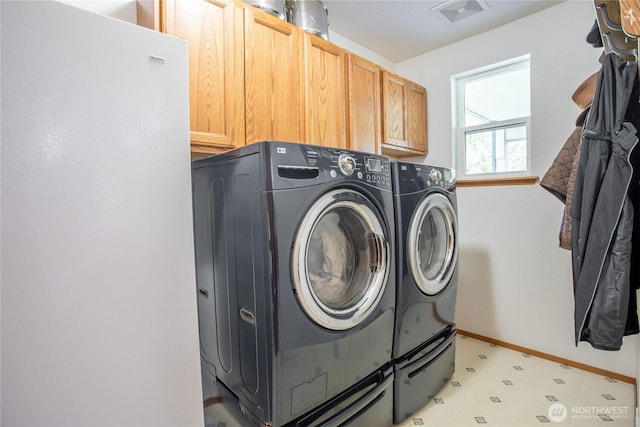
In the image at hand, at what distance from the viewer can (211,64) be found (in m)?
1.53

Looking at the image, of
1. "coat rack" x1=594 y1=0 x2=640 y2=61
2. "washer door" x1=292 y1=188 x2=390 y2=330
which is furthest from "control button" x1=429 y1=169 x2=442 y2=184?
"coat rack" x1=594 y1=0 x2=640 y2=61

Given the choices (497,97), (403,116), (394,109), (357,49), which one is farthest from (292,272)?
(497,97)

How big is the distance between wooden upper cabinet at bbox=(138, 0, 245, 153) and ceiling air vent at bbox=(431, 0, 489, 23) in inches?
59.7

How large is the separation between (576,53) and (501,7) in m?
0.61

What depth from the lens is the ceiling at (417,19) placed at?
2.25 metres

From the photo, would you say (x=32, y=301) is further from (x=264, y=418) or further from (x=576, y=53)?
(x=576, y=53)

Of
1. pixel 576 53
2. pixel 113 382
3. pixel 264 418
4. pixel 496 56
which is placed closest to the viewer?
pixel 113 382

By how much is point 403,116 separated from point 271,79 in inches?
54.5

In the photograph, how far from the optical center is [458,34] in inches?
105

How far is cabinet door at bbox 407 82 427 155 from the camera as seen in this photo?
2809 millimetres

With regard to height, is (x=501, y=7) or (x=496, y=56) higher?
(x=501, y=7)

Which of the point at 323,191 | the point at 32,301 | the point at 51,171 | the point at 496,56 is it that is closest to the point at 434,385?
the point at 323,191

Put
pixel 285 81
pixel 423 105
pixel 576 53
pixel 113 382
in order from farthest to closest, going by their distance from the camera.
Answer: pixel 423 105, pixel 576 53, pixel 285 81, pixel 113 382

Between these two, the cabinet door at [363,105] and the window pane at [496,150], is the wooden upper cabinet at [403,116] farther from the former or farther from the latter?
the window pane at [496,150]
